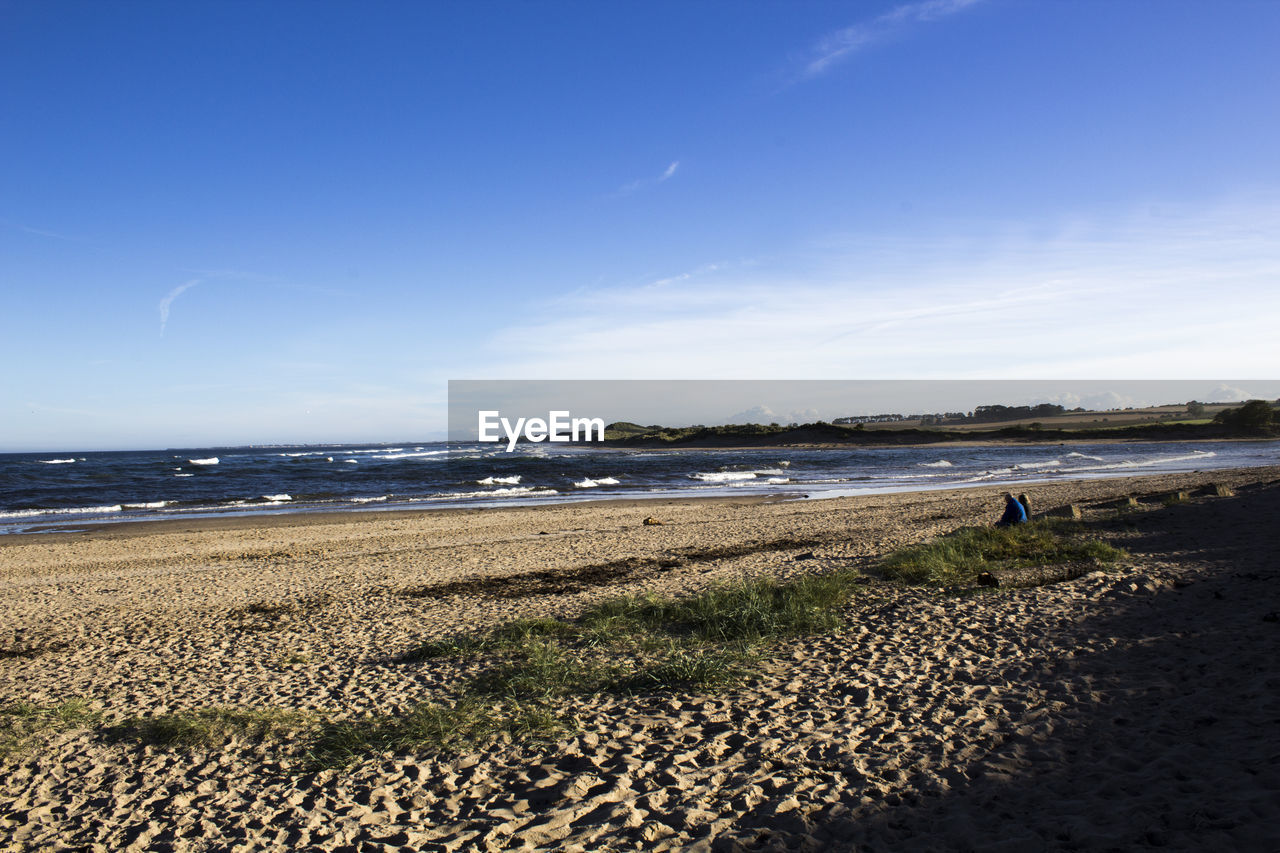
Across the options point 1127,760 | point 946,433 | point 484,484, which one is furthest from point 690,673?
point 946,433

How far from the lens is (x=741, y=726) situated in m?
6.14

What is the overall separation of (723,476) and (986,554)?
3183cm

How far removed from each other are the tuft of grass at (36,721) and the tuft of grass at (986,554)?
415 inches

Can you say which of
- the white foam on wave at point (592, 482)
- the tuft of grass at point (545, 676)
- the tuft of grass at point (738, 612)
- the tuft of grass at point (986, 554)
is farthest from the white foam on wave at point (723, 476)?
the tuft of grass at point (545, 676)

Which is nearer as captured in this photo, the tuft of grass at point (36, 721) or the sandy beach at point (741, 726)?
the sandy beach at point (741, 726)

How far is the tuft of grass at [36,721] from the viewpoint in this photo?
6.45 metres

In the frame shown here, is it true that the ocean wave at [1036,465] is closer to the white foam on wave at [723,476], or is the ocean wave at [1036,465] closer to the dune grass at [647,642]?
the white foam on wave at [723,476]

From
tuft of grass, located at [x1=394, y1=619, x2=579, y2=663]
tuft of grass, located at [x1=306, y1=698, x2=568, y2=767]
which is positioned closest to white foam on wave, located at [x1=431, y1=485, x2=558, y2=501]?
tuft of grass, located at [x1=394, y1=619, x2=579, y2=663]

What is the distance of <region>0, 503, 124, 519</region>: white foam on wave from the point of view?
2903 cm

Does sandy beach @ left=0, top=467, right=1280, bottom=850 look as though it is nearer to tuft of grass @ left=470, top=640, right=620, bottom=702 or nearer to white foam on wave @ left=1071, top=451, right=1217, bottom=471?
tuft of grass @ left=470, top=640, right=620, bottom=702

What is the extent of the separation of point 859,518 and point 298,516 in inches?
809

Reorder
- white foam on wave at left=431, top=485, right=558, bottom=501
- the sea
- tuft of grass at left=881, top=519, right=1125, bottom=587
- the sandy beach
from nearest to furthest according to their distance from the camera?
1. the sandy beach
2. tuft of grass at left=881, top=519, right=1125, bottom=587
3. the sea
4. white foam on wave at left=431, top=485, right=558, bottom=501

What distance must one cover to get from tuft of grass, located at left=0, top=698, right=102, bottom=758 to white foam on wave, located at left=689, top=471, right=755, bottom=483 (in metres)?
36.1

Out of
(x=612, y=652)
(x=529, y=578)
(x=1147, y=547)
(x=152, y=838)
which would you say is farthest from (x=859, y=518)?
(x=152, y=838)
